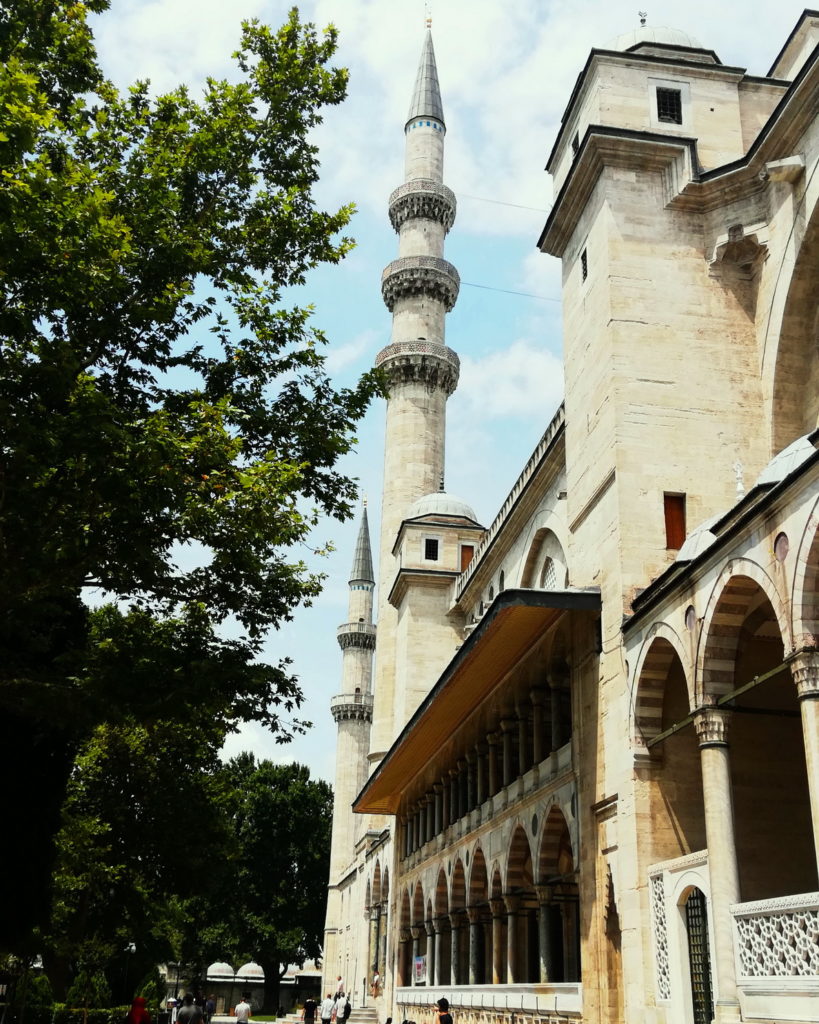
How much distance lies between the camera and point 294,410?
1347 cm

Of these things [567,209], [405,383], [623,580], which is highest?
[405,383]

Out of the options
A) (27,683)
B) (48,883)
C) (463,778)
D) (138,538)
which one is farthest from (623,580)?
(463,778)

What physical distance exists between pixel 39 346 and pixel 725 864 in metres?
9.29

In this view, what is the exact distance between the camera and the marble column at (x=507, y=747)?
68.3 feet

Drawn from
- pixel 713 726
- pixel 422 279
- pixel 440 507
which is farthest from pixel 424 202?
pixel 713 726

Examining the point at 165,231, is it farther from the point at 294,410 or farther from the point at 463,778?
the point at 463,778

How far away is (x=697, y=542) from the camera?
44.5 feet

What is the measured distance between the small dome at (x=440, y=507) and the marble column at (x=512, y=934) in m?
19.4

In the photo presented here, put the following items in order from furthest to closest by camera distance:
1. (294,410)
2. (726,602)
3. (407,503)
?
(407,503) → (294,410) → (726,602)

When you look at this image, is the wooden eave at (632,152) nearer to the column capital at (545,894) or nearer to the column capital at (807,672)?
the column capital at (807,672)

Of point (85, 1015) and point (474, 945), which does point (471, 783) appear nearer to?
point (474, 945)

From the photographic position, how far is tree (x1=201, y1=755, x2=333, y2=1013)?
5769 centimetres

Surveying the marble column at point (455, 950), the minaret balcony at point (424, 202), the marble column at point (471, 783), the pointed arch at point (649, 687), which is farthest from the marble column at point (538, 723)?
the minaret balcony at point (424, 202)

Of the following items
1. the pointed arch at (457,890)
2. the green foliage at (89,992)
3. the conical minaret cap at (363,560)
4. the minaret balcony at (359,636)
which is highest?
the conical minaret cap at (363,560)
